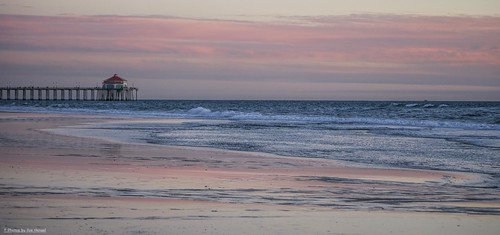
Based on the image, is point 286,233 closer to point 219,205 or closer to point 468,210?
point 219,205

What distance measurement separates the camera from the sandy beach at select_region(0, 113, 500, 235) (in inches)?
339

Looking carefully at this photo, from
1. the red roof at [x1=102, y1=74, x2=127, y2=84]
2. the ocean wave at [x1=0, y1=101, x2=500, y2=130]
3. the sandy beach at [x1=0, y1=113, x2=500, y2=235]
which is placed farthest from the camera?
the red roof at [x1=102, y1=74, x2=127, y2=84]

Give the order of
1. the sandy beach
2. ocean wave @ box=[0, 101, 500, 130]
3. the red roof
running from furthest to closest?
the red roof
ocean wave @ box=[0, 101, 500, 130]
the sandy beach

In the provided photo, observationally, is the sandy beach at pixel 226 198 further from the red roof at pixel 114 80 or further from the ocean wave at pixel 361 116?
the red roof at pixel 114 80

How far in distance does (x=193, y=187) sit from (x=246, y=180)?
1539 millimetres

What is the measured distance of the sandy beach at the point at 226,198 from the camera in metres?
8.61

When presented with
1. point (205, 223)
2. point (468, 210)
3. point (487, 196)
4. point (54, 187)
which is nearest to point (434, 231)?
point (468, 210)

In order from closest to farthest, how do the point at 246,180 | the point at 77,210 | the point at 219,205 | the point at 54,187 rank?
the point at 77,210 < the point at 219,205 < the point at 54,187 < the point at 246,180

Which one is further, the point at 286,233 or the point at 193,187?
the point at 193,187

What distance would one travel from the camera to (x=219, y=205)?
10.1 meters

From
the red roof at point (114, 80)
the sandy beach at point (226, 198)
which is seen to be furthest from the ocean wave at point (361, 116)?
the red roof at point (114, 80)

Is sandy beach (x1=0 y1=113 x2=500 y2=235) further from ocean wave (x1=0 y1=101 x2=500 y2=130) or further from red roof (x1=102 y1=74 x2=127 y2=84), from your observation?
red roof (x1=102 y1=74 x2=127 y2=84)

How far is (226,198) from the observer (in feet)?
35.4

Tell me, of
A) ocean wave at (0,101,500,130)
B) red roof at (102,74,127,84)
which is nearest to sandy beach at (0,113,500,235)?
ocean wave at (0,101,500,130)
